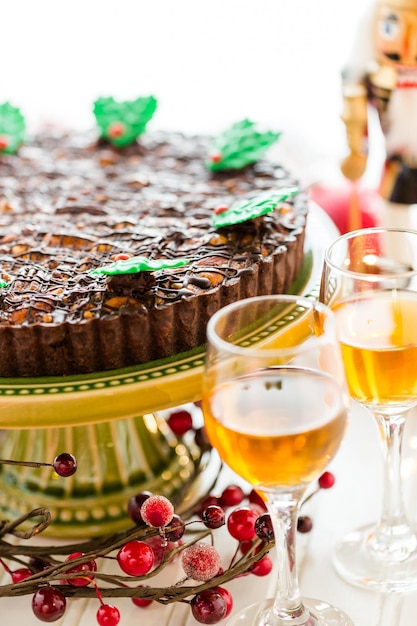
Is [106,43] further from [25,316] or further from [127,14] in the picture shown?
[25,316]

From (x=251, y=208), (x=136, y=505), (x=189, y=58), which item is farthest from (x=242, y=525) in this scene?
(x=189, y=58)

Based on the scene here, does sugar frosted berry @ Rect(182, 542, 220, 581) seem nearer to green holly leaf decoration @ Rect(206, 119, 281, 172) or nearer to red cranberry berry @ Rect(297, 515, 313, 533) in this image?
red cranberry berry @ Rect(297, 515, 313, 533)

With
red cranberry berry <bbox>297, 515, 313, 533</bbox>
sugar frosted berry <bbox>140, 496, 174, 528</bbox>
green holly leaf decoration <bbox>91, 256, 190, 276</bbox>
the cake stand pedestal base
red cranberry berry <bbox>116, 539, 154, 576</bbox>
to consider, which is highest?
green holly leaf decoration <bbox>91, 256, 190, 276</bbox>

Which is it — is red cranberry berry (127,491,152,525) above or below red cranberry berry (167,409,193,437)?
below

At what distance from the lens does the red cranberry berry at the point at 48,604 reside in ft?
4.31

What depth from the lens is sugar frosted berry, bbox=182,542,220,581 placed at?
4.24 ft

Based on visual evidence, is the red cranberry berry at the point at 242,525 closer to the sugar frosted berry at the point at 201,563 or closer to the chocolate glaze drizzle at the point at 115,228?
the sugar frosted berry at the point at 201,563

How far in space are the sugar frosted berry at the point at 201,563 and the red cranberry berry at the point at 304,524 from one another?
0.19 meters

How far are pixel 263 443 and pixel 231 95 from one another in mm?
2180

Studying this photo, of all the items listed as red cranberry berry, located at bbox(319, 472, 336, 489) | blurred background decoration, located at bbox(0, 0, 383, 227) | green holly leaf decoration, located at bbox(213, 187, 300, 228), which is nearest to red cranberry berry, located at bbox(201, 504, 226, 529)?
red cranberry berry, located at bbox(319, 472, 336, 489)

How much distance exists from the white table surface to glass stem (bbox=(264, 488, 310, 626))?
101mm

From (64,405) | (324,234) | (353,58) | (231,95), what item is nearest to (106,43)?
(231,95)

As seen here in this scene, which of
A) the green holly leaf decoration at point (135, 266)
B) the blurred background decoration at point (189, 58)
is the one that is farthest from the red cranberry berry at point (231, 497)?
the blurred background decoration at point (189, 58)

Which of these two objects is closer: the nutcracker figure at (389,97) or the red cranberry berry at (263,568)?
the red cranberry berry at (263,568)
